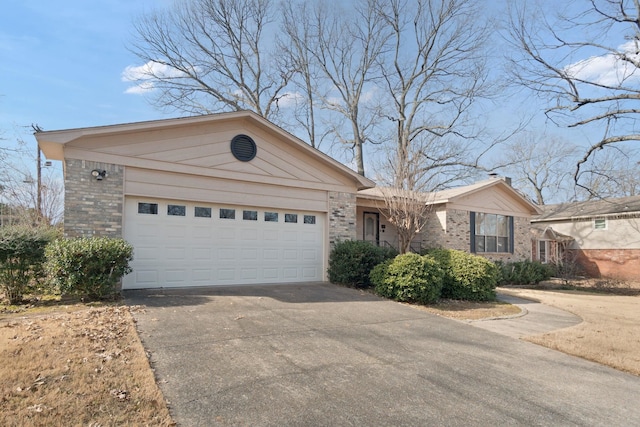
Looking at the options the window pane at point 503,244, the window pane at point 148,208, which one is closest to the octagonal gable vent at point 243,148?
the window pane at point 148,208

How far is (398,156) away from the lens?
11711mm

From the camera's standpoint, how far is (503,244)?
18688mm

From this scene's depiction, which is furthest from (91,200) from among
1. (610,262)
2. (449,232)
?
(610,262)

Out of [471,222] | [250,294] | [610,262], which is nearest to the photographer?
[250,294]

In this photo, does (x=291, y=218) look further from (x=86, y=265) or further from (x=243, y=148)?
(x=86, y=265)

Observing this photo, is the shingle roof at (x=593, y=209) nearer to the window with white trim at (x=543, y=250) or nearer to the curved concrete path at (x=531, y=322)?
the window with white trim at (x=543, y=250)

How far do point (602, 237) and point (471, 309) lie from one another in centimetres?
1795

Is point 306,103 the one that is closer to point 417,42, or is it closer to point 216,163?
point 417,42

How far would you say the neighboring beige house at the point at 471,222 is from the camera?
16.4m

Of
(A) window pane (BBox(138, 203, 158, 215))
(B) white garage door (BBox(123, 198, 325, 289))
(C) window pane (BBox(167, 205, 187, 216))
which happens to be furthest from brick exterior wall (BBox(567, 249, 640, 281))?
(A) window pane (BBox(138, 203, 158, 215))

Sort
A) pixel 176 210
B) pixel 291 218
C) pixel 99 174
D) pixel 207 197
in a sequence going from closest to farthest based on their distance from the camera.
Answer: pixel 99 174 < pixel 176 210 < pixel 207 197 < pixel 291 218

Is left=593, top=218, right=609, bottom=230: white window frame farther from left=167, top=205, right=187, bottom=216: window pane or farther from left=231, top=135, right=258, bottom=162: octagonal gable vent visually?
left=167, top=205, right=187, bottom=216: window pane

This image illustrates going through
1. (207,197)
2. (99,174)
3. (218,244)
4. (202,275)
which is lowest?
(202,275)

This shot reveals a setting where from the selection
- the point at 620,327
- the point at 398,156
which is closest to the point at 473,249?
the point at 398,156
